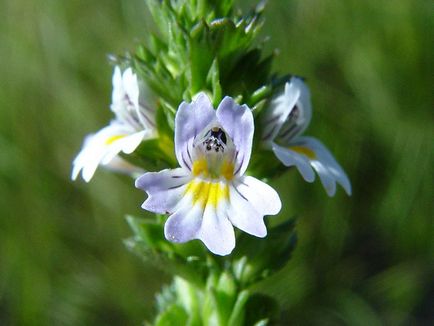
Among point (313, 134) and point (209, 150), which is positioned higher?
point (313, 134)

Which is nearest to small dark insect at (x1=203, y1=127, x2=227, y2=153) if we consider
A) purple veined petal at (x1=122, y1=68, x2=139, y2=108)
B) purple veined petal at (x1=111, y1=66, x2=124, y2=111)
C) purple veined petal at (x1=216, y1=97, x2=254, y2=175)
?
purple veined petal at (x1=216, y1=97, x2=254, y2=175)

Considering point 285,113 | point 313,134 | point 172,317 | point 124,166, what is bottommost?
point 172,317

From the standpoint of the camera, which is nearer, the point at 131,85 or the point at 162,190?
the point at 162,190

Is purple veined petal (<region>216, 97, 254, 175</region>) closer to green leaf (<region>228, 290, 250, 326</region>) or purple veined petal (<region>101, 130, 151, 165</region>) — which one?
purple veined petal (<region>101, 130, 151, 165</region>)

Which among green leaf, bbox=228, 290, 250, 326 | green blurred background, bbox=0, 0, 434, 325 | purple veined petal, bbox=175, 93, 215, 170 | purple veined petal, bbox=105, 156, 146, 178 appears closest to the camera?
purple veined petal, bbox=175, 93, 215, 170

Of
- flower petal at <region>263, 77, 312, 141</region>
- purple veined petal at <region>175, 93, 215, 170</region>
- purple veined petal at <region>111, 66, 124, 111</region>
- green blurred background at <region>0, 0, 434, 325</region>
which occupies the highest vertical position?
green blurred background at <region>0, 0, 434, 325</region>

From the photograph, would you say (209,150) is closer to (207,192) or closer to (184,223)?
(207,192)

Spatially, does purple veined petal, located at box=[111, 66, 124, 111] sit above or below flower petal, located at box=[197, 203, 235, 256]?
above

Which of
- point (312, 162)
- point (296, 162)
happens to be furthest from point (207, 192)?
point (312, 162)
